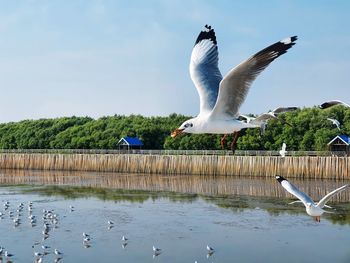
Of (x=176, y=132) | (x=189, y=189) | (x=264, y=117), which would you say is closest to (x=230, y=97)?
(x=264, y=117)

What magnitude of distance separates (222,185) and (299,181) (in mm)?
5842

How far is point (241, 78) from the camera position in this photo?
6277mm

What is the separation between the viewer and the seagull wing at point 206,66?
25.9 feet

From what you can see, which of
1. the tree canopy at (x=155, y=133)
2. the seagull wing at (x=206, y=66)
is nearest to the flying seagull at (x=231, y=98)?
the seagull wing at (x=206, y=66)

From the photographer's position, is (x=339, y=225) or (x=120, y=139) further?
(x=120, y=139)

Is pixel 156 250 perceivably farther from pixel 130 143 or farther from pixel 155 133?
pixel 155 133

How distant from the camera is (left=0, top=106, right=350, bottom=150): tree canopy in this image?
48000mm

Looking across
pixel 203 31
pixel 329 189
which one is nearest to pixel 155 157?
pixel 329 189

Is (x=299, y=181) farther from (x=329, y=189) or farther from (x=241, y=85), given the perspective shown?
(x=241, y=85)

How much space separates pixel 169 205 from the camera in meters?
31.9

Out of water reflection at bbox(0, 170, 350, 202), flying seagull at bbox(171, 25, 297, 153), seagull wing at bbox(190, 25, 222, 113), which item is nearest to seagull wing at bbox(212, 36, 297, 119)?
flying seagull at bbox(171, 25, 297, 153)

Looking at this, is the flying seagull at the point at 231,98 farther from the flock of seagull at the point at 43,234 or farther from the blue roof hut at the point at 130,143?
the blue roof hut at the point at 130,143

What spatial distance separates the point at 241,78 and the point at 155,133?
56705mm

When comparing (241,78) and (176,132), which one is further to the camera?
(241,78)
